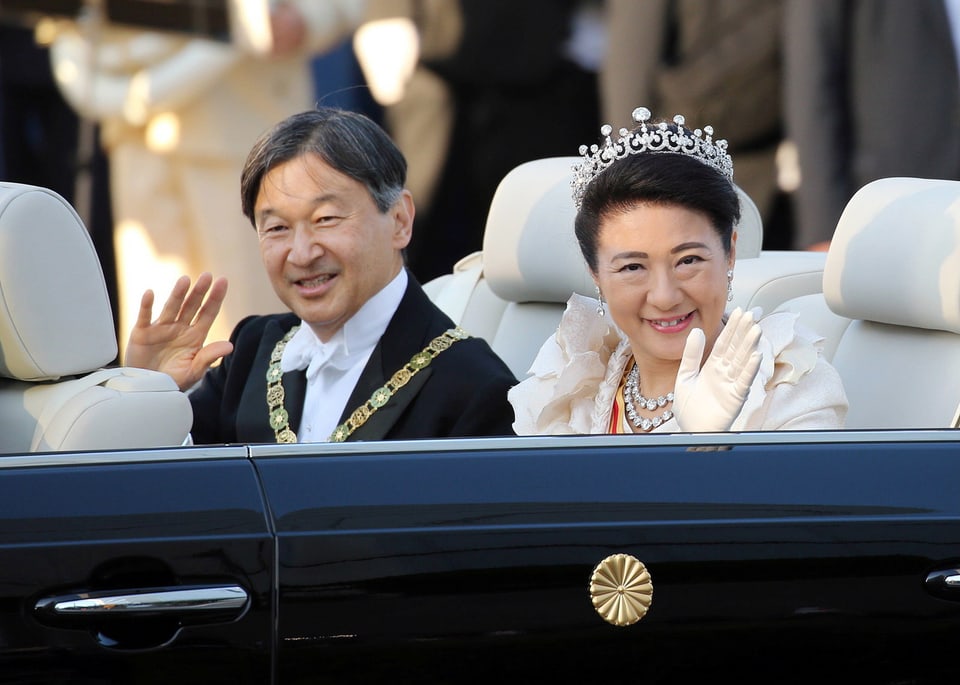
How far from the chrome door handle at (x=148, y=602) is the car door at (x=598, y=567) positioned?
0.19 ft

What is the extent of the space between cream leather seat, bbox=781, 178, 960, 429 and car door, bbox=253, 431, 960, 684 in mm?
750

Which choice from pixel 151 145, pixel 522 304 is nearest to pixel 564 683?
pixel 522 304

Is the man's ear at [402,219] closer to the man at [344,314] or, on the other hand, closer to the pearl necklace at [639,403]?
the man at [344,314]

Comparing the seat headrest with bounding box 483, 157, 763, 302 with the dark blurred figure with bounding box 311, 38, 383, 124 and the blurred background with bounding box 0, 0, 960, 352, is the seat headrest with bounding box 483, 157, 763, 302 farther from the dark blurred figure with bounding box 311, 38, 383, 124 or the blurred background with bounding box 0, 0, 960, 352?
the dark blurred figure with bounding box 311, 38, 383, 124

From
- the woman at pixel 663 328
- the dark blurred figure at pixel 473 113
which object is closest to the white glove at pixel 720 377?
the woman at pixel 663 328

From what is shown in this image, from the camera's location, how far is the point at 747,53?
20.1 feet

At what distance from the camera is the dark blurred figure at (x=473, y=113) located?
250 inches

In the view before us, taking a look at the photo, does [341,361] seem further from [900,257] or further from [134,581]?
[134,581]

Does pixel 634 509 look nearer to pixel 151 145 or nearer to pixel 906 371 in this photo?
pixel 906 371

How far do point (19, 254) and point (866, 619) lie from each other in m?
1.27

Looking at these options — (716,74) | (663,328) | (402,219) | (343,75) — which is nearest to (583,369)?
(663,328)

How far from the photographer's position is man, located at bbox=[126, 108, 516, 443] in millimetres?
2744

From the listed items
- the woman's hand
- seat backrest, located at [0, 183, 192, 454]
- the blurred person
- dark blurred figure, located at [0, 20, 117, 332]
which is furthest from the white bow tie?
dark blurred figure, located at [0, 20, 117, 332]

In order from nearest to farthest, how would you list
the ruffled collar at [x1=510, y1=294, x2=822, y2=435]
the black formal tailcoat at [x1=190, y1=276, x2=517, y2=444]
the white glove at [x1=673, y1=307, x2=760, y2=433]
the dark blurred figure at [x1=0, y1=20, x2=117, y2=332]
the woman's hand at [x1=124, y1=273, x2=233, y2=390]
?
1. the white glove at [x1=673, y1=307, x2=760, y2=433]
2. the ruffled collar at [x1=510, y1=294, x2=822, y2=435]
3. the black formal tailcoat at [x1=190, y1=276, x2=517, y2=444]
4. the woman's hand at [x1=124, y1=273, x2=233, y2=390]
5. the dark blurred figure at [x1=0, y1=20, x2=117, y2=332]
